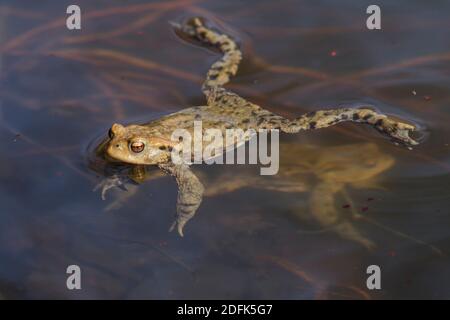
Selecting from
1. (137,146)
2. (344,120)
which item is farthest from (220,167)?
(344,120)

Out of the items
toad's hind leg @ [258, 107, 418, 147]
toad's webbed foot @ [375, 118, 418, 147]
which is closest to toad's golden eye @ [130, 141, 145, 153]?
toad's hind leg @ [258, 107, 418, 147]

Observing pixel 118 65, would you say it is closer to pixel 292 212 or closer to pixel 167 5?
pixel 167 5

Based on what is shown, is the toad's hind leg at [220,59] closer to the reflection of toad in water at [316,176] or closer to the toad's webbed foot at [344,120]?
the toad's webbed foot at [344,120]

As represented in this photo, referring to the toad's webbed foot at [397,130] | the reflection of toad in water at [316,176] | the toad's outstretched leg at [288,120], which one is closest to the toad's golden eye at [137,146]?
the reflection of toad in water at [316,176]

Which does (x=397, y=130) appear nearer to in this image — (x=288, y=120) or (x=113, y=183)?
(x=288, y=120)
